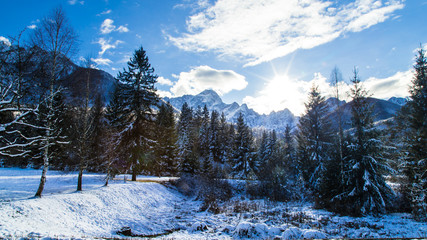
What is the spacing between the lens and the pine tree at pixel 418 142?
1404 centimetres

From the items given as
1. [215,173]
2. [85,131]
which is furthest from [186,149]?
[85,131]

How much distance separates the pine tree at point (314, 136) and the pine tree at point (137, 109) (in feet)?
63.5

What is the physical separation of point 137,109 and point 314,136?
2175cm

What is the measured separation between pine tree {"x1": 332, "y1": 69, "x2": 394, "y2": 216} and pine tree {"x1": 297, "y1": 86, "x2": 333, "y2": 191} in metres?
5.57

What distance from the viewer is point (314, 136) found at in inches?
950

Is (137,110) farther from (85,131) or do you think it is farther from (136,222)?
(136,222)

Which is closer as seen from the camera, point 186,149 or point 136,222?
point 136,222

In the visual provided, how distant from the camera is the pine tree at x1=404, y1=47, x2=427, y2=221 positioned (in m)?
14.0

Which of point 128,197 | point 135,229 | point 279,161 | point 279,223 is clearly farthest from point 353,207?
point 279,161

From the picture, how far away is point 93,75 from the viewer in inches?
649

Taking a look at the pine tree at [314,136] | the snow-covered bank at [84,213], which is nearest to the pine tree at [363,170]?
the pine tree at [314,136]

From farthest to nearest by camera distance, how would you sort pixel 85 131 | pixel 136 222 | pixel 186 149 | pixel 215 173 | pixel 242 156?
pixel 186 149, pixel 242 156, pixel 215 173, pixel 85 131, pixel 136 222

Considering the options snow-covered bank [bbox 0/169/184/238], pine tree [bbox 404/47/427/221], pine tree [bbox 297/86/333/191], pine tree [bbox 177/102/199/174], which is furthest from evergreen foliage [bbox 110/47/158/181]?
pine tree [bbox 404/47/427/221]

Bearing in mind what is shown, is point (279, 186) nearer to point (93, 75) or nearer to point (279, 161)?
point (279, 161)
